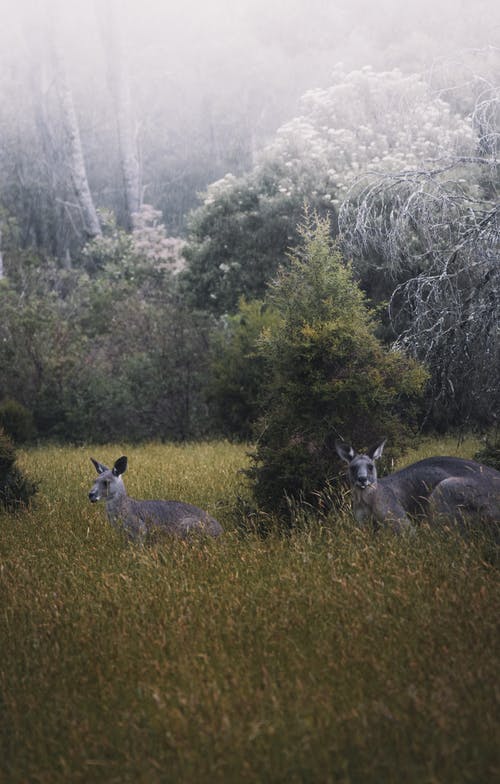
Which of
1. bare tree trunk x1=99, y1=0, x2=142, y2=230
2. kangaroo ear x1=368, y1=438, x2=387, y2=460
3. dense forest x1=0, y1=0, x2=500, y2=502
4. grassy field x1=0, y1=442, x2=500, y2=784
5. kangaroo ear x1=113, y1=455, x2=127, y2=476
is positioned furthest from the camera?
bare tree trunk x1=99, y1=0, x2=142, y2=230

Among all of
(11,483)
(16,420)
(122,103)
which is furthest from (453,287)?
(122,103)

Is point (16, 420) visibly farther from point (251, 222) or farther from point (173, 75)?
point (173, 75)

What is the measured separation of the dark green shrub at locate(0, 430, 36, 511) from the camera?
10875mm

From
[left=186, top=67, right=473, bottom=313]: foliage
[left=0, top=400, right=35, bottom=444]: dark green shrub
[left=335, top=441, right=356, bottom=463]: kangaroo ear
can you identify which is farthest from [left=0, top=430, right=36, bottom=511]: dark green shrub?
[left=186, top=67, right=473, bottom=313]: foliage

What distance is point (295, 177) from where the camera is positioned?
960 inches

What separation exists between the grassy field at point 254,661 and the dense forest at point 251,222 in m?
2.73

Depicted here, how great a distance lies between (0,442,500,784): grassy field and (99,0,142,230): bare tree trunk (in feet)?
125

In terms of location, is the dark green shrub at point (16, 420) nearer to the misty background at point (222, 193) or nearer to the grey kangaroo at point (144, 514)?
the misty background at point (222, 193)

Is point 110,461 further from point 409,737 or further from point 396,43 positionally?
point 396,43

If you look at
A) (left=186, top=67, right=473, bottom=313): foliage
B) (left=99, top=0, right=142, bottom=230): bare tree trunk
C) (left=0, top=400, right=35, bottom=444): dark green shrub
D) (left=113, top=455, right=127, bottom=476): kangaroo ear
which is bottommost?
(left=0, top=400, right=35, bottom=444): dark green shrub

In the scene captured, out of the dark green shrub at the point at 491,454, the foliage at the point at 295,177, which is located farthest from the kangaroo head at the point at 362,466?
the foliage at the point at 295,177

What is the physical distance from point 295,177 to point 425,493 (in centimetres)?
1750

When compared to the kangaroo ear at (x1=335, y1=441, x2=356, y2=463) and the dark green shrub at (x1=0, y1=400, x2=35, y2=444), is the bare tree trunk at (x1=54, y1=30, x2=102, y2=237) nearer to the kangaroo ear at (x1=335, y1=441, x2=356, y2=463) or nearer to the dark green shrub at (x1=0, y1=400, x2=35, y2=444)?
the dark green shrub at (x1=0, y1=400, x2=35, y2=444)

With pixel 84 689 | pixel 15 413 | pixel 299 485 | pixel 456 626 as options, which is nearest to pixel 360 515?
pixel 299 485
